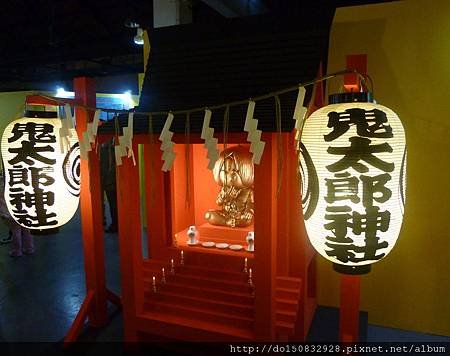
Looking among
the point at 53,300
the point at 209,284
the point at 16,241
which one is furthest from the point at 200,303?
the point at 16,241

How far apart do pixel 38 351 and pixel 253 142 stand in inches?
134

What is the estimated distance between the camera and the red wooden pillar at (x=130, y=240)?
3897mm

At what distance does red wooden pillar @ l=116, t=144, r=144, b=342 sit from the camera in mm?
3897

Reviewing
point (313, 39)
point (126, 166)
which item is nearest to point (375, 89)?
point (313, 39)

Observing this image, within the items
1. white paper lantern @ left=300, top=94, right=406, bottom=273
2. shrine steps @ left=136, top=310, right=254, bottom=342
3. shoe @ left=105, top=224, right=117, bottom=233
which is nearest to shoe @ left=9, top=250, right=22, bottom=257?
shoe @ left=105, top=224, right=117, bottom=233

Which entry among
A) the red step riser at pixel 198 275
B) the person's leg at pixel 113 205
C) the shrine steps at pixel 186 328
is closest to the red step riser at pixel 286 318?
the shrine steps at pixel 186 328

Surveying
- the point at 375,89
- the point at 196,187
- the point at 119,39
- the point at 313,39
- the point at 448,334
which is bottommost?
the point at 448,334

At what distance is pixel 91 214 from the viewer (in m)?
4.60

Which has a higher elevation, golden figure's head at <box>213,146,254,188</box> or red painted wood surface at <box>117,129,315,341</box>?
golden figure's head at <box>213,146,254,188</box>

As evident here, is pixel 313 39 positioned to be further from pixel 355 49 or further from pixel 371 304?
pixel 371 304

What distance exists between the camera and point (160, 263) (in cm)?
454

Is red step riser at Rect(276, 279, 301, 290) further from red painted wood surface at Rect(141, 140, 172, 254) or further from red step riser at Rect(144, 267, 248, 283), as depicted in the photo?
red painted wood surface at Rect(141, 140, 172, 254)

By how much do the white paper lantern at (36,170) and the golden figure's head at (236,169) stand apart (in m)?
1.79

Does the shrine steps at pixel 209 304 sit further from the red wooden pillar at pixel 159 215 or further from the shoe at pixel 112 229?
the shoe at pixel 112 229
